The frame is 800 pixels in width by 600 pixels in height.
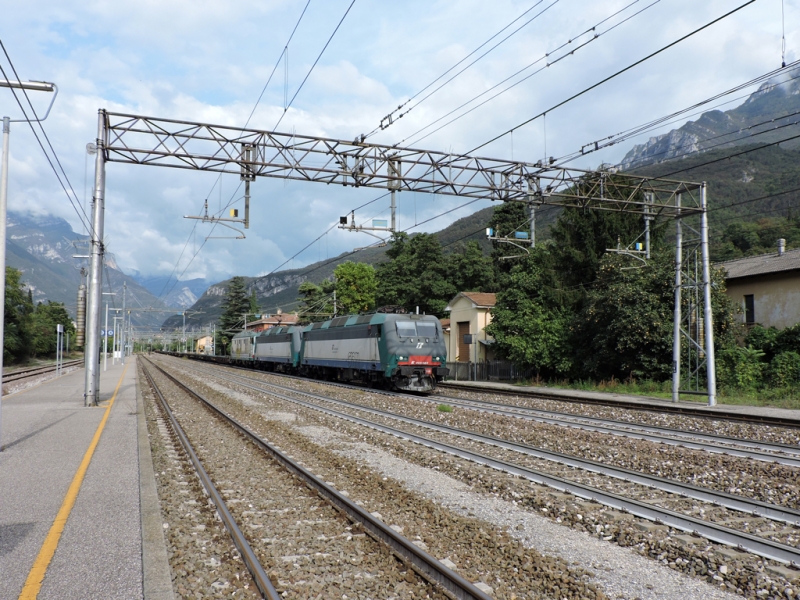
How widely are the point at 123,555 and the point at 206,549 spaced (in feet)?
2.48

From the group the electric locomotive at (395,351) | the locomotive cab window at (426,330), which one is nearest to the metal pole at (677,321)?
the electric locomotive at (395,351)

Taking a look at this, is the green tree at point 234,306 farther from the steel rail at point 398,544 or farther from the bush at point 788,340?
the steel rail at point 398,544

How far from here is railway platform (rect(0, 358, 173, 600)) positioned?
4816mm

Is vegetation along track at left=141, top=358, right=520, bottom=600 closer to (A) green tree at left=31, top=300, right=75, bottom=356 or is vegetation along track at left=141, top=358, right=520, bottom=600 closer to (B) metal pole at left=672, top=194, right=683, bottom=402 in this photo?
(B) metal pole at left=672, top=194, right=683, bottom=402

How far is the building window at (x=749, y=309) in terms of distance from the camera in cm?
2926

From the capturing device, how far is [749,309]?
29.6 metres

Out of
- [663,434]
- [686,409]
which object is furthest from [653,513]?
[686,409]

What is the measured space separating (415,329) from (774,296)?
54.4ft

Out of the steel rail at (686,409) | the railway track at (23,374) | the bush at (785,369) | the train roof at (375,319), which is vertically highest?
the train roof at (375,319)

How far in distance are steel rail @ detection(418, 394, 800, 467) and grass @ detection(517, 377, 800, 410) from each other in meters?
7.13

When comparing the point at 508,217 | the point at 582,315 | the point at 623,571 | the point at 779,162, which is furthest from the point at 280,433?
the point at 779,162

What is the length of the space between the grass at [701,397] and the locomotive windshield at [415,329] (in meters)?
7.47

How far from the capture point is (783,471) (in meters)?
9.14

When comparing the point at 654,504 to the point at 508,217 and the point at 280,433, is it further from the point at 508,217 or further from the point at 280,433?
the point at 508,217
